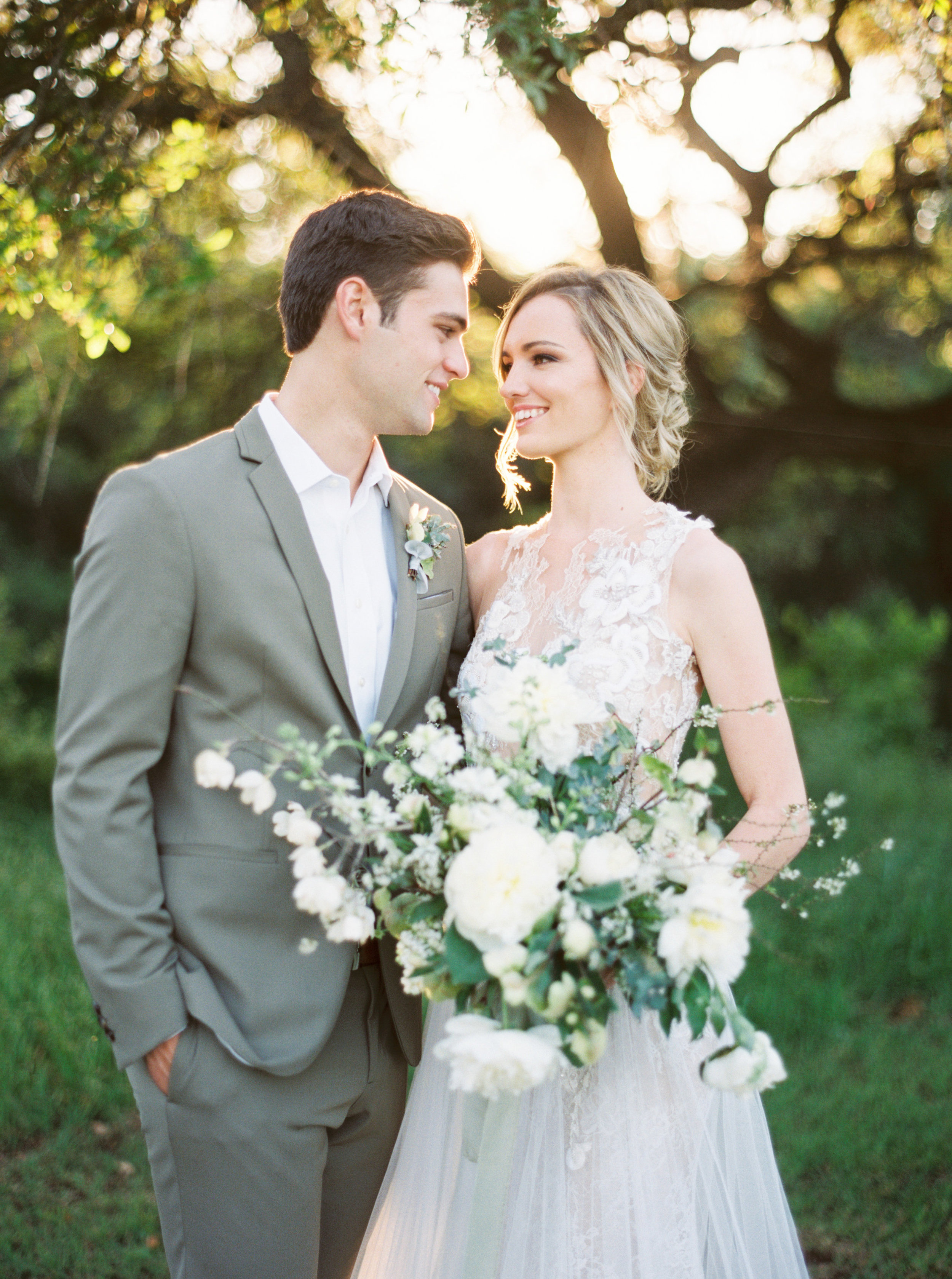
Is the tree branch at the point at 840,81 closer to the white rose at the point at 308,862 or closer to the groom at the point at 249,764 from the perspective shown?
the groom at the point at 249,764

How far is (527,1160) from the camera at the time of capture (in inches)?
89.1

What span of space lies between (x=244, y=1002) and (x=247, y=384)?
631cm

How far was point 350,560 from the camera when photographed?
92.7 inches

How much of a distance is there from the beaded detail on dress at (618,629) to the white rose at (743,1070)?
735mm

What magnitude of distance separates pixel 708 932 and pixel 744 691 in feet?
2.76

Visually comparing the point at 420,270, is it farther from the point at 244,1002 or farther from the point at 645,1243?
the point at 645,1243

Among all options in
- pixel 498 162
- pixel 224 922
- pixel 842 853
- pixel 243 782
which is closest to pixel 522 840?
pixel 243 782

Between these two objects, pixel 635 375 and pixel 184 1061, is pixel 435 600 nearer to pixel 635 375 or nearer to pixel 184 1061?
pixel 635 375

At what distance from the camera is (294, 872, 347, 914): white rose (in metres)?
1.63

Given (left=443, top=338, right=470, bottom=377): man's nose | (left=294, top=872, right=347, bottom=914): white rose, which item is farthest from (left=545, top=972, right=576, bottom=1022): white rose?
(left=443, top=338, right=470, bottom=377): man's nose

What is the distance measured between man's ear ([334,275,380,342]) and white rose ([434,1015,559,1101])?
1492 mm

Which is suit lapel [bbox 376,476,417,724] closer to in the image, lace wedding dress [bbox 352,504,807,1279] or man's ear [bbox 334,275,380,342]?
lace wedding dress [bbox 352,504,807,1279]

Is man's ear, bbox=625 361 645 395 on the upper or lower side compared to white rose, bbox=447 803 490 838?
upper

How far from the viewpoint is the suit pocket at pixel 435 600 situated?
7.93ft
